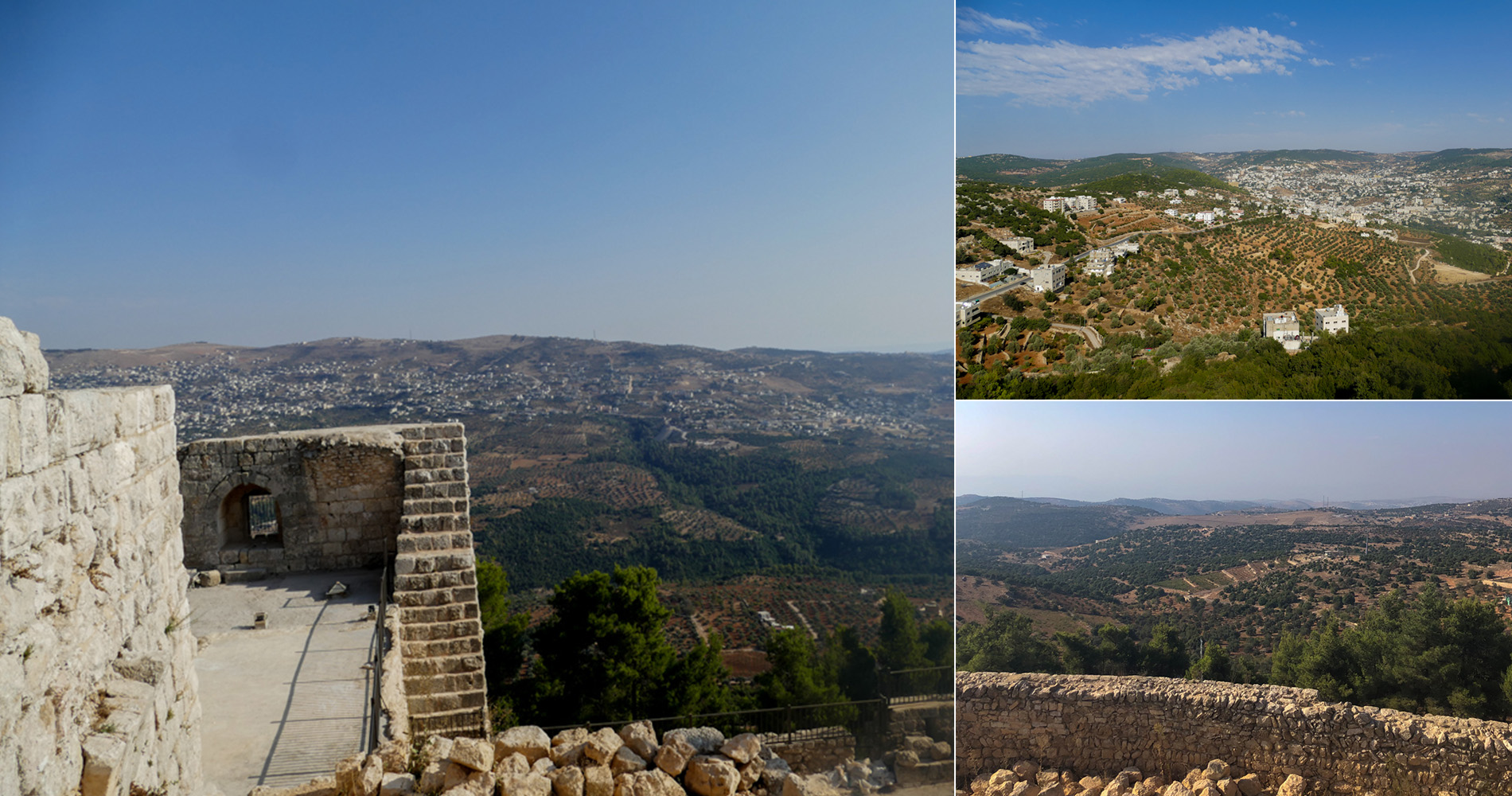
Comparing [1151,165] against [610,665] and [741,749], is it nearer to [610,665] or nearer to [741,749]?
[741,749]

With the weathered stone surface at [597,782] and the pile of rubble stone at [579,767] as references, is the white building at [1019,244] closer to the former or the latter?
the pile of rubble stone at [579,767]

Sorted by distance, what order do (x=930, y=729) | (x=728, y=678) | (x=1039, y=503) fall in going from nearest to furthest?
(x=1039, y=503) < (x=930, y=729) < (x=728, y=678)

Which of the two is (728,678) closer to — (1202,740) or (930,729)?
(930,729)

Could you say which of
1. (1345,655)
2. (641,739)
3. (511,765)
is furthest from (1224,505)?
(511,765)

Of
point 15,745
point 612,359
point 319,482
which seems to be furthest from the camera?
point 612,359

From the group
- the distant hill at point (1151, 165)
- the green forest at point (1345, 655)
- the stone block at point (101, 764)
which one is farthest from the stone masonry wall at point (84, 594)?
the green forest at point (1345, 655)

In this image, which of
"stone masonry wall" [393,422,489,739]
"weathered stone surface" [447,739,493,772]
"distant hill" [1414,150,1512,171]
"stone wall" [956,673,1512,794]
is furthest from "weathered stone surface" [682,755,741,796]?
"distant hill" [1414,150,1512,171]

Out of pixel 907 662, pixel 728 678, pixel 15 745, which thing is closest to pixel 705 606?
pixel 728 678
